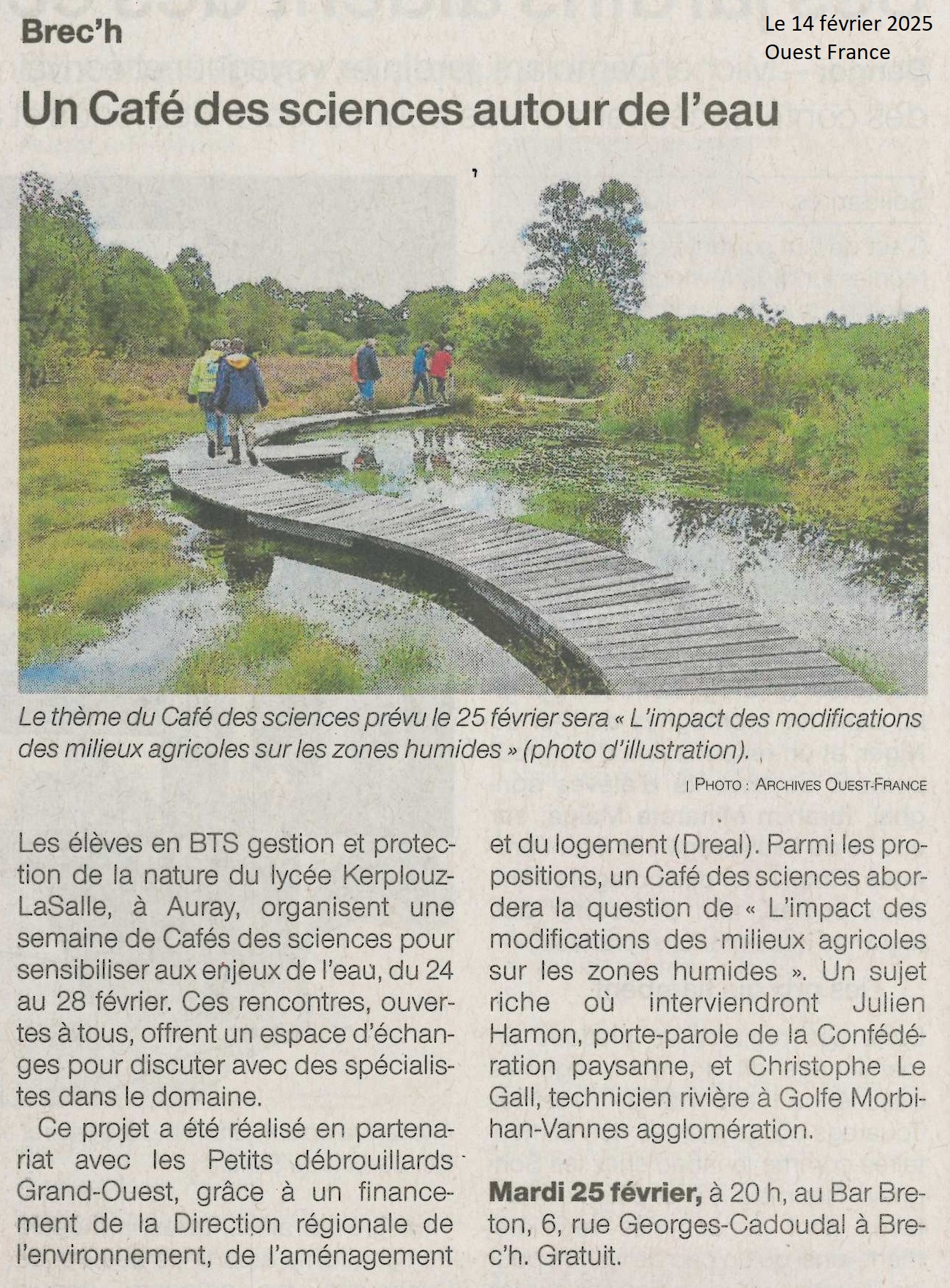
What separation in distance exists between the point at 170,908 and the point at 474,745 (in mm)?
750

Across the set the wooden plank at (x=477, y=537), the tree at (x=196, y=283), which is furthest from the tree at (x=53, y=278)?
the wooden plank at (x=477, y=537)

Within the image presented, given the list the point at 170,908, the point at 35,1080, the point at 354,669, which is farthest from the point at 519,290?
the point at 35,1080

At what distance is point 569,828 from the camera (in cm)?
177

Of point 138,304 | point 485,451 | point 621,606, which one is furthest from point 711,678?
point 138,304

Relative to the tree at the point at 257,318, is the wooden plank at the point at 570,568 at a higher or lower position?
lower

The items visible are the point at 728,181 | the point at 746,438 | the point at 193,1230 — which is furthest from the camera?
Result: the point at 746,438

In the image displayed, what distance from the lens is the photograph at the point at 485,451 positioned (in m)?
1.81

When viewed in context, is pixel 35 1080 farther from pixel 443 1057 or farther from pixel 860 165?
pixel 860 165

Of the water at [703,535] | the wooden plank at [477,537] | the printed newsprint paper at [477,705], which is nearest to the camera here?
the printed newsprint paper at [477,705]

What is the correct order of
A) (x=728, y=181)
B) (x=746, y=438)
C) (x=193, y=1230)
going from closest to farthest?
(x=193, y=1230) < (x=728, y=181) < (x=746, y=438)

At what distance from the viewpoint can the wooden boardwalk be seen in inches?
70.6

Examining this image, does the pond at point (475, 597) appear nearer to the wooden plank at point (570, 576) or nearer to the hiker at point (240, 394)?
the wooden plank at point (570, 576)

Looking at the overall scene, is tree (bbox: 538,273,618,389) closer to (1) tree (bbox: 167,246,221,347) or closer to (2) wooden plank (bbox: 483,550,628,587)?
(2) wooden plank (bbox: 483,550,628,587)

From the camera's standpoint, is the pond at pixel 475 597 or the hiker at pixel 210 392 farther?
the hiker at pixel 210 392
